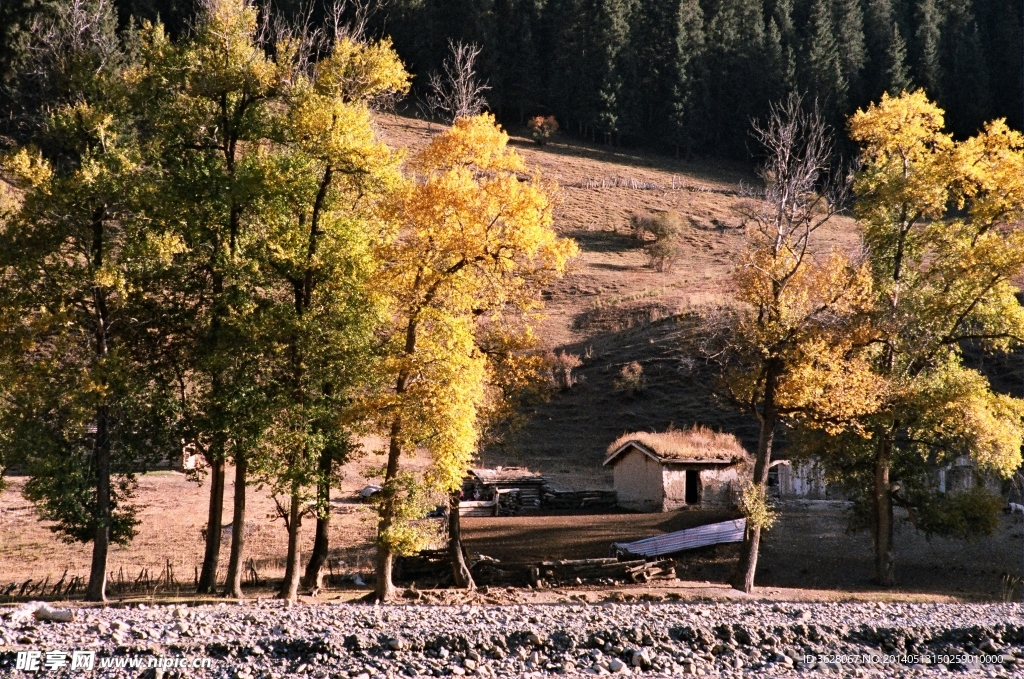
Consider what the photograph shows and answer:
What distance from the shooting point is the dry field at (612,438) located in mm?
28391

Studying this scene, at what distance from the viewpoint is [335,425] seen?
21578mm

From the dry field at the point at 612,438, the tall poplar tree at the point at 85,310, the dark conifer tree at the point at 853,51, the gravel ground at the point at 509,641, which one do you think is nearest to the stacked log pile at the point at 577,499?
the dry field at the point at 612,438

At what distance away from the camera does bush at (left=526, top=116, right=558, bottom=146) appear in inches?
4092

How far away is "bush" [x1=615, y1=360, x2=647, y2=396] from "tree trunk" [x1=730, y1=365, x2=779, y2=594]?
30295 millimetres

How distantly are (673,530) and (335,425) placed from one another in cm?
1528

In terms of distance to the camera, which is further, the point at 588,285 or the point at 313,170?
the point at 588,285

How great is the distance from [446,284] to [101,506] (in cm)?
975

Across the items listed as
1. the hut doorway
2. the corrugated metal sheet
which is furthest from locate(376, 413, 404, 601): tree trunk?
the hut doorway

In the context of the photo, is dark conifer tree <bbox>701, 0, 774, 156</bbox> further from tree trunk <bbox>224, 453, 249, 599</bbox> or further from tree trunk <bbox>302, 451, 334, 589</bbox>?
tree trunk <bbox>224, 453, 249, 599</bbox>

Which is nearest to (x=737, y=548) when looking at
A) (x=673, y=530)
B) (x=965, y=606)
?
(x=673, y=530)

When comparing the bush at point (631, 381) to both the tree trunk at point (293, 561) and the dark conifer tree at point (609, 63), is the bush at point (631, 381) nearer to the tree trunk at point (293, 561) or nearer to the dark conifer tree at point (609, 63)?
the tree trunk at point (293, 561)

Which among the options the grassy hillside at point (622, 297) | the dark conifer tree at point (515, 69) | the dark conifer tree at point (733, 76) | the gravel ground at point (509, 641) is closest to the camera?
the gravel ground at point (509, 641)

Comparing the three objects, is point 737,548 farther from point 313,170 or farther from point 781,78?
point 781,78

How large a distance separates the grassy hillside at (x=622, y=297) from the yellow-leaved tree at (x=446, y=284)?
20.8 feet
